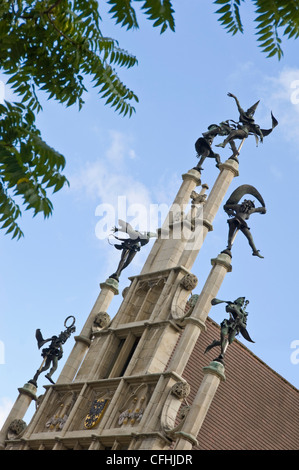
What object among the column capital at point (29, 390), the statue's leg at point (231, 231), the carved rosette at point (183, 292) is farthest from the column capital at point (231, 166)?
the column capital at point (29, 390)

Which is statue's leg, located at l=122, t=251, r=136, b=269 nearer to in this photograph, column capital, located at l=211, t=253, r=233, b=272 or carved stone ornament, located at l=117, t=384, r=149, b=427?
column capital, located at l=211, t=253, r=233, b=272

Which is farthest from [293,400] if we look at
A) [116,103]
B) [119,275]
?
[116,103]

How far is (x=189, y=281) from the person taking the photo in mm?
21016

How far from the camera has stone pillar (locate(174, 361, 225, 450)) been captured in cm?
1811

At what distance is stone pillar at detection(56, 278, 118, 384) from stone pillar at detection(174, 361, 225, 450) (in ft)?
18.0

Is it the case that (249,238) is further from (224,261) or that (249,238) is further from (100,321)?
(100,321)

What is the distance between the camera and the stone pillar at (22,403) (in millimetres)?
24297

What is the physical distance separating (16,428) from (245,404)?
6126mm

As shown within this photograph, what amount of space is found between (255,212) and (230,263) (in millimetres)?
1758

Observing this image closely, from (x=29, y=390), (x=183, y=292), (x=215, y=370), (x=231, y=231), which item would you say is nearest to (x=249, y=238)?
(x=231, y=231)

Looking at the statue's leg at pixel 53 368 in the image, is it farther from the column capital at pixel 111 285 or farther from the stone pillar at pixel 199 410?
the stone pillar at pixel 199 410

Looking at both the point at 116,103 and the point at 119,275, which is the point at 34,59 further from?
the point at 119,275
